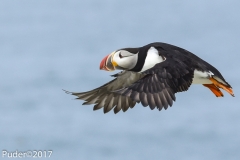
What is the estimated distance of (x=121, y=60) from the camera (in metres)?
6.84

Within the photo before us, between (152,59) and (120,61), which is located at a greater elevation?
(120,61)

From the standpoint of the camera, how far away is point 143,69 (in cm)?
655

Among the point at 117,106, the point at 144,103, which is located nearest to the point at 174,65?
the point at 144,103

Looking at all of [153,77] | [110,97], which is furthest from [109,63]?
[153,77]

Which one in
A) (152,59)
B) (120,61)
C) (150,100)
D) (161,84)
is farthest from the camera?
(120,61)

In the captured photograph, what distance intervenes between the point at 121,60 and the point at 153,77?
933mm

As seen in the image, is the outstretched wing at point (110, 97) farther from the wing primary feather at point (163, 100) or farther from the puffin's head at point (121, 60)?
the wing primary feather at point (163, 100)

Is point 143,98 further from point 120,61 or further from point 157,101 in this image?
point 120,61

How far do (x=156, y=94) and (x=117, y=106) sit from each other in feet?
4.11

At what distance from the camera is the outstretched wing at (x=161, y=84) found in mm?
5840

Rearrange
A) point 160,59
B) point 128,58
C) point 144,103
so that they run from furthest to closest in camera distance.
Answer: point 128,58
point 160,59
point 144,103

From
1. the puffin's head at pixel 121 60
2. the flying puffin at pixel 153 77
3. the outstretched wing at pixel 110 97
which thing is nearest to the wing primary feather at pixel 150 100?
the flying puffin at pixel 153 77

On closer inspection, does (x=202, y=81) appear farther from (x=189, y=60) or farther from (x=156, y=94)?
(x=156, y=94)

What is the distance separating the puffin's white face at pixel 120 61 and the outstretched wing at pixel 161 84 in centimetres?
65
